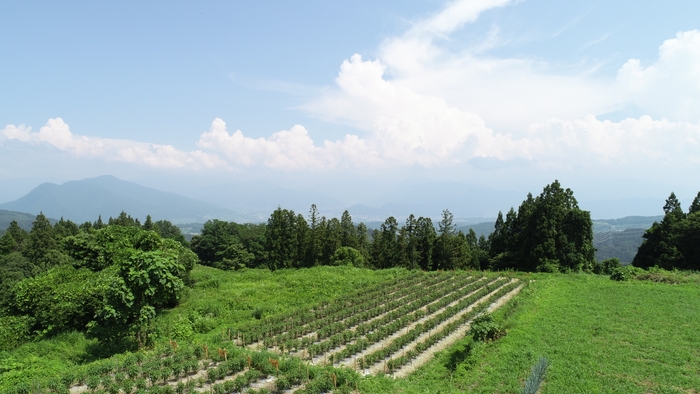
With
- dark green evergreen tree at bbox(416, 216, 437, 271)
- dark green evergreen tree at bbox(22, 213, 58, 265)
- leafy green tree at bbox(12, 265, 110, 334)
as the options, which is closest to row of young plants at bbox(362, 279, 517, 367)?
leafy green tree at bbox(12, 265, 110, 334)

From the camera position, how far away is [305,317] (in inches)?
701

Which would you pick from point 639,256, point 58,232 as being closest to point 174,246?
point 639,256

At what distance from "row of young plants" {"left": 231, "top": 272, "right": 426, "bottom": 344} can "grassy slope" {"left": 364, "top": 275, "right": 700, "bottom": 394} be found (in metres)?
6.77

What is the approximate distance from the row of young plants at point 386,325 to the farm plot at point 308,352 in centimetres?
4

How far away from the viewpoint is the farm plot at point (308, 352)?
10.5 meters

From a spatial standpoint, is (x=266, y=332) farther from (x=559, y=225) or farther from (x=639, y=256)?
(x=639, y=256)

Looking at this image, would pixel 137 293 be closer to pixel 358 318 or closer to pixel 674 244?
pixel 358 318

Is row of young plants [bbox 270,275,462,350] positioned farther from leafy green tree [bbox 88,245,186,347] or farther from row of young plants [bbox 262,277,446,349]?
leafy green tree [bbox 88,245,186,347]

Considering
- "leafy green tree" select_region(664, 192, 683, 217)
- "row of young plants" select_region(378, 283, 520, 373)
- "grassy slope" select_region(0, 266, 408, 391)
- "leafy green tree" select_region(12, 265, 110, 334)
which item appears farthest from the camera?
"leafy green tree" select_region(664, 192, 683, 217)

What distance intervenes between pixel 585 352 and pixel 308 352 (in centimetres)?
1021

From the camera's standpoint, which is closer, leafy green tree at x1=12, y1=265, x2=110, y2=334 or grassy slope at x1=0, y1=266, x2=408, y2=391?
grassy slope at x1=0, y1=266, x2=408, y2=391

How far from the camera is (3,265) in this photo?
41219 mm

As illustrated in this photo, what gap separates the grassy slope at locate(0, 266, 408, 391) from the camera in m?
12.5

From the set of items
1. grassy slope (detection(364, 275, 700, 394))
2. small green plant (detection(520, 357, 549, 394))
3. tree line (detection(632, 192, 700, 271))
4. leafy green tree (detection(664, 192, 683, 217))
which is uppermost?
leafy green tree (detection(664, 192, 683, 217))
